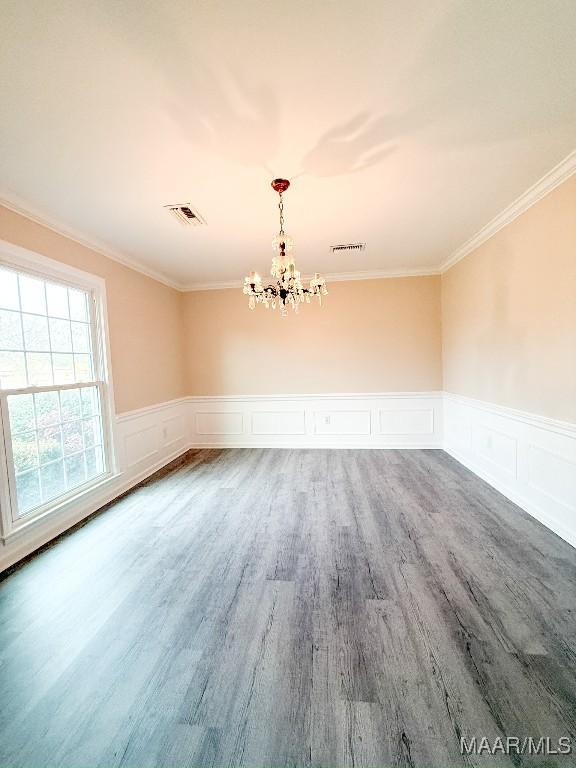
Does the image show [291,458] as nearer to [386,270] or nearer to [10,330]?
[386,270]

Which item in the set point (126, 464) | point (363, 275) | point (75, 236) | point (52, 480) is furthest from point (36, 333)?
point (363, 275)

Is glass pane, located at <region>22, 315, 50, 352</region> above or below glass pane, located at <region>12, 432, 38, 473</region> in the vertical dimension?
above

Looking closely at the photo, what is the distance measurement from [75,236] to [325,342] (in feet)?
11.0

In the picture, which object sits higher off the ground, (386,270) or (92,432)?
(386,270)

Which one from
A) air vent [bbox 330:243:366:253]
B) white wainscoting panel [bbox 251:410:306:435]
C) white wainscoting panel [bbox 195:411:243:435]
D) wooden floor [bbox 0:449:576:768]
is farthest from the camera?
white wainscoting panel [bbox 195:411:243:435]

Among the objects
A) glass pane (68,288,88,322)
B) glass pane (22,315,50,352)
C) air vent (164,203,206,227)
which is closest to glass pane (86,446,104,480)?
glass pane (22,315,50,352)

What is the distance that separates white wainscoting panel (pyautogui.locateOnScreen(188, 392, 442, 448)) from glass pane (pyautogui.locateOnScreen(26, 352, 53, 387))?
260cm

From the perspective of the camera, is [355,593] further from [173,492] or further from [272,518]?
[173,492]

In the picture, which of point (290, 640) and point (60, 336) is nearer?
point (290, 640)

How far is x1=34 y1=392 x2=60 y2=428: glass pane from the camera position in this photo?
258cm

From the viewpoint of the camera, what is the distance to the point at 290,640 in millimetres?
1524

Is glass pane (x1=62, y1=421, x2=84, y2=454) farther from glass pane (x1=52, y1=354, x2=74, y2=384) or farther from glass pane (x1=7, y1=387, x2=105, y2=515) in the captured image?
glass pane (x1=52, y1=354, x2=74, y2=384)

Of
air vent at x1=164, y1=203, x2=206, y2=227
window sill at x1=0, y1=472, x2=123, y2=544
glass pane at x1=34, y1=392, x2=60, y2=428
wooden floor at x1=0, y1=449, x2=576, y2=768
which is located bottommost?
wooden floor at x1=0, y1=449, x2=576, y2=768

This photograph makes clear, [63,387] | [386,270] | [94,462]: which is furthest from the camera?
[386,270]
